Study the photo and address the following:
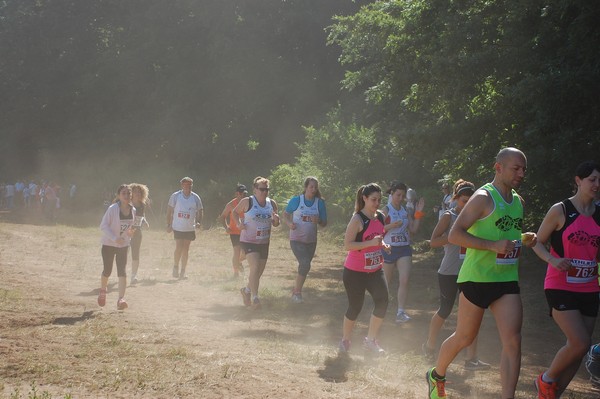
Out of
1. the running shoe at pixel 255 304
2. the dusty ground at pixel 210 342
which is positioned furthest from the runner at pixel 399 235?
the running shoe at pixel 255 304

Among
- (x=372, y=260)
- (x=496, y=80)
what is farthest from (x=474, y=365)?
(x=496, y=80)

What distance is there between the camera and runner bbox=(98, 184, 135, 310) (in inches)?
459

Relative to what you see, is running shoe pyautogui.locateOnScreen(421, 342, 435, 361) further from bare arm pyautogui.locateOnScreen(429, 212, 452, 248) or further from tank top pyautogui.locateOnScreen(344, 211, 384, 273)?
bare arm pyautogui.locateOnScreen(429, 212, 452, 248)

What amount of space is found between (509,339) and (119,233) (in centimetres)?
714

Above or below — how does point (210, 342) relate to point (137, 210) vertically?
below

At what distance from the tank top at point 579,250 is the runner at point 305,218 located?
256 inches

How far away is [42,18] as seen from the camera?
2067 inches

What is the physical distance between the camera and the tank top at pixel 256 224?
12375 mm

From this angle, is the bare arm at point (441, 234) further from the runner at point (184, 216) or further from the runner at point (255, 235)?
the runner at point (184, 216)

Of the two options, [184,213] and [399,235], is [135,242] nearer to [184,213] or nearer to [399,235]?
[184,213]

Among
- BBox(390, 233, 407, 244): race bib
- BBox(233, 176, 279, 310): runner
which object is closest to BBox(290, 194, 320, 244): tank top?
BBox(233, 176, 279, 310): runner

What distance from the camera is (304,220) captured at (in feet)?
42.3

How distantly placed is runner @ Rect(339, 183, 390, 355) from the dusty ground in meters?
0.44

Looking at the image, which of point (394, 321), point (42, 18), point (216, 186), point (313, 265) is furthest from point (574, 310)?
point (42, 18)
